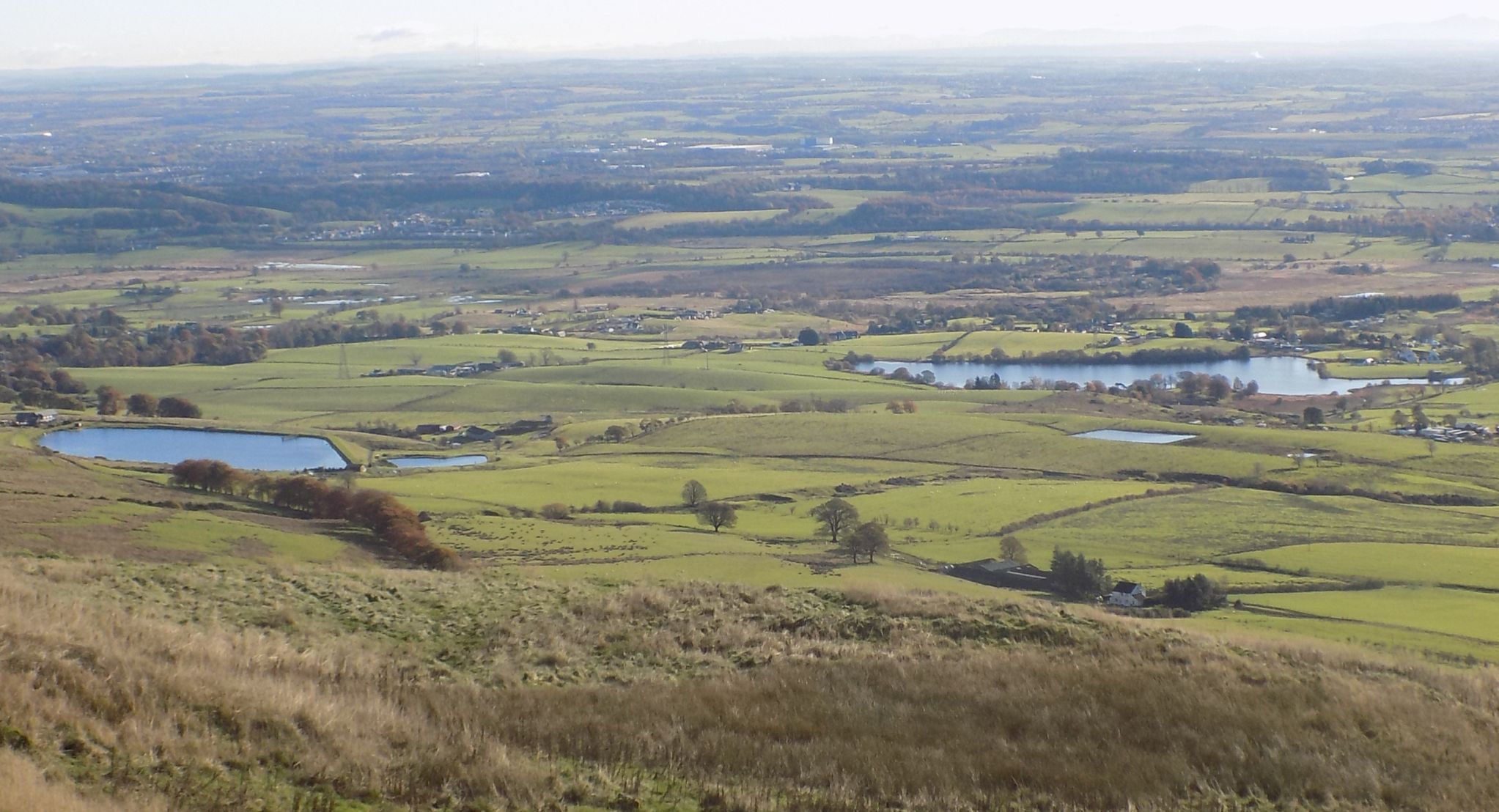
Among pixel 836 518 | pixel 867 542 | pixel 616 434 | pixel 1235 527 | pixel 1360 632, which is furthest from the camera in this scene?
pixel 616 434

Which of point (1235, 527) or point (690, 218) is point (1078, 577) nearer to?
point (1235, 527)

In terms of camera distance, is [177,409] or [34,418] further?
[177,409]

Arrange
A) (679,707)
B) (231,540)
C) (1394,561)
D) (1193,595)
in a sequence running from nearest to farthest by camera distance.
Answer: (679,707), (231,540), (1193,595), (1394,561)

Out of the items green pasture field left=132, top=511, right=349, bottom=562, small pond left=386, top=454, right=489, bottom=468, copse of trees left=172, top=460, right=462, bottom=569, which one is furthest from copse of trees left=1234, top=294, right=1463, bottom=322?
green pasture field left=132, top=511, right=349, bottom=562

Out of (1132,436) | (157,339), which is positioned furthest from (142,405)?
(1132,436)

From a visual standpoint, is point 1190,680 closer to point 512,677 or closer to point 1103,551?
point 512,677

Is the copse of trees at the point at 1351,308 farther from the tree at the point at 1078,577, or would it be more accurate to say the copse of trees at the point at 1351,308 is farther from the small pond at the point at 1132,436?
the tree at the point at 1078,577
